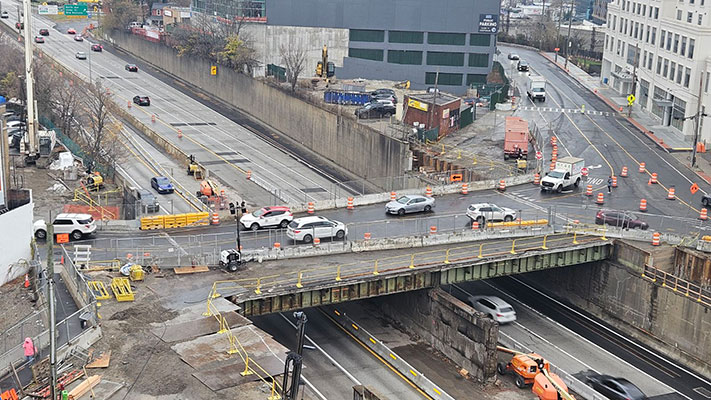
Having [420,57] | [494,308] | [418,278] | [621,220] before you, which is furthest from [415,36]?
[418,278]

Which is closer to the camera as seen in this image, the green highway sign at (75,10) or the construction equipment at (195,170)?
the construction equipment at (195,170)

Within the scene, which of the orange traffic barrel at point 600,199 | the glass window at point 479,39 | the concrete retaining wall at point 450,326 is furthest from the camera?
the glass window at point 479,39

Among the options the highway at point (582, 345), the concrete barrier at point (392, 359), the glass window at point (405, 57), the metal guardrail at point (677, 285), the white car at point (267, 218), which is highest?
the glass window at point (405, 57)

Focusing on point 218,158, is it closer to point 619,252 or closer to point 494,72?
point 494,72

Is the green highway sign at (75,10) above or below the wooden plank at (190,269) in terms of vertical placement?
above

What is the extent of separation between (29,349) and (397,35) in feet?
280

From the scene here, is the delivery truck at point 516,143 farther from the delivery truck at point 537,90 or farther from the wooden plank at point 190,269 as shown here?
the wooden plank at point 190,269

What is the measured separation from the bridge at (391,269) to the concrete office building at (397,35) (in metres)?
60.6

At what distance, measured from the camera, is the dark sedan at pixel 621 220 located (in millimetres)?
59344

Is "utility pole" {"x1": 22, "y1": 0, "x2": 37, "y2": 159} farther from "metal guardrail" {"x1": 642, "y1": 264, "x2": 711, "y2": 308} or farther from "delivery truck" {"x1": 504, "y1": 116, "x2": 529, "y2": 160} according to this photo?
"metal guardrail" {"x1": 642, "y1": 264, "x2": 711, "y2": 308}

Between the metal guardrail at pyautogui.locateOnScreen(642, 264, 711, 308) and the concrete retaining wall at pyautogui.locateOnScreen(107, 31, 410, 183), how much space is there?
1338 inches

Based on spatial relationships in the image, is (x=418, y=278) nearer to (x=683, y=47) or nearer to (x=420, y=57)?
(x=683, y=47)

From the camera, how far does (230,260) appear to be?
165ft

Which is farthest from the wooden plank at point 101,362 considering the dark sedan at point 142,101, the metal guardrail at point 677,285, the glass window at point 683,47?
the dark sedan at point 142,101
